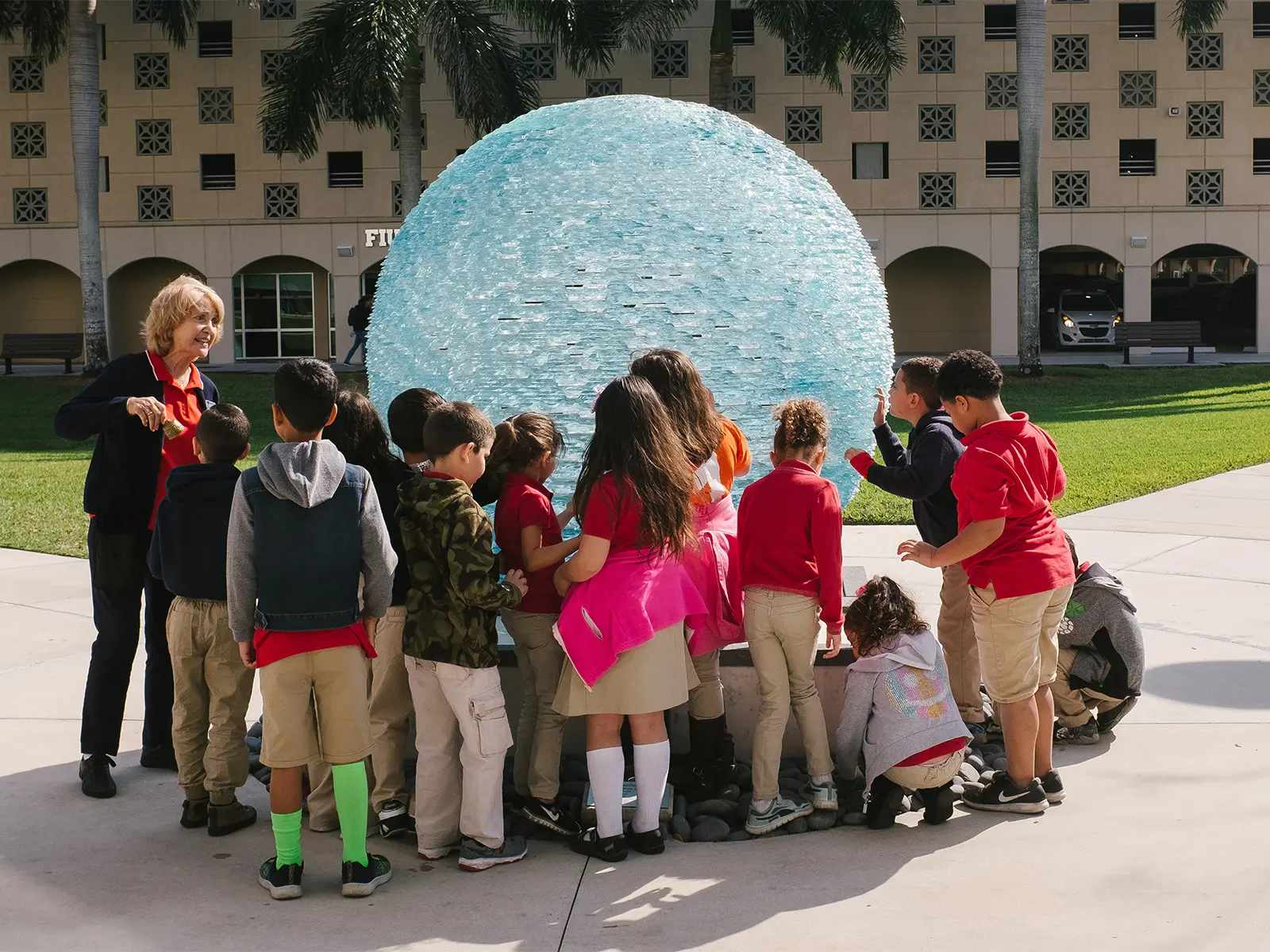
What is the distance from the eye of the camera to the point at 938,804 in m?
4.26

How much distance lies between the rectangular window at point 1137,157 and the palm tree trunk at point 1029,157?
9718mm

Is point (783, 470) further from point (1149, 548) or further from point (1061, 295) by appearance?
point (1061, 295)

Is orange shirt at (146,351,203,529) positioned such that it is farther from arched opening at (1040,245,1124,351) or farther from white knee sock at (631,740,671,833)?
arched opening at (1040,245,1124,351)

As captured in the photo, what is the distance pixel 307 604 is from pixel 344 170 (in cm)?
2960

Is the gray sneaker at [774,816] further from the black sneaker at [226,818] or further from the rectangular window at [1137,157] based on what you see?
the rectangular window at [1137,157]

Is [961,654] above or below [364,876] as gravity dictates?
above

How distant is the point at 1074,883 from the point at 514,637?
181cm

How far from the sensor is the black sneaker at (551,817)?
4.19 m

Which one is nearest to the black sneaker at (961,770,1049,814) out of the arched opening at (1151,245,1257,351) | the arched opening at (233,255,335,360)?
the arched opening at (233,255,335,360)

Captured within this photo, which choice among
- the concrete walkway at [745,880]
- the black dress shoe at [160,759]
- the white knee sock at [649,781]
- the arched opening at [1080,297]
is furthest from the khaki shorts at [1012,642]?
the arched opening at [1080,297]

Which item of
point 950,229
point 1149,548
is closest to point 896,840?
point 1149,548

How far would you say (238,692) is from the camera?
438 centimetres

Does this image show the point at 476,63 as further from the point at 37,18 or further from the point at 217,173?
the point at 217,173

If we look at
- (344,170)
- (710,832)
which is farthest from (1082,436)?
(344,170)
